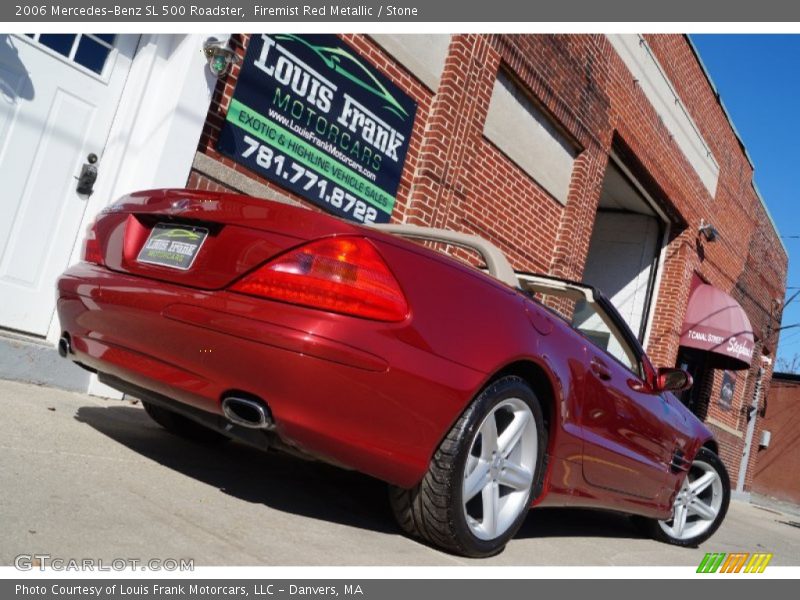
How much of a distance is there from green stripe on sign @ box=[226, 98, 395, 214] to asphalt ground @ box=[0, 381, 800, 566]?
221cm

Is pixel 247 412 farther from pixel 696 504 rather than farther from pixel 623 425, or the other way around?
pixel 696 504

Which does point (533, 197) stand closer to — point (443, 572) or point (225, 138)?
point (225, 138)

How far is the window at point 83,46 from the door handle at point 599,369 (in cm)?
375

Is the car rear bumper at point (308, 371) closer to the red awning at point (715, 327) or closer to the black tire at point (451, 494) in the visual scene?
the black tire at point (451, 494)

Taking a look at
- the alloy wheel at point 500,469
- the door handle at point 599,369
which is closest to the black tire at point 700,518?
the door handle at point 599,369

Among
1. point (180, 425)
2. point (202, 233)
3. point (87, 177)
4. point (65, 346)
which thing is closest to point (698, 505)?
point (180, 425)

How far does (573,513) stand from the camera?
206 inches

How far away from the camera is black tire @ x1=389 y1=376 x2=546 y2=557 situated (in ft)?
8.74

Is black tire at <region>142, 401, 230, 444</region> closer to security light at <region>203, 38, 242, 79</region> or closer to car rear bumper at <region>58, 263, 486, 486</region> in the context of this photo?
car rear bumper at <region>58, 263, 486, 486</region>

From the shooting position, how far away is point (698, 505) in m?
5.09

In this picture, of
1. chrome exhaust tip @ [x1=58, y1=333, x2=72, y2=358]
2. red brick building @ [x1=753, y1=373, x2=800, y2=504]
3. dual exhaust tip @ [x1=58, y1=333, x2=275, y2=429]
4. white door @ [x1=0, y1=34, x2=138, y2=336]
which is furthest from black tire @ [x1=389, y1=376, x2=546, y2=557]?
red brick building @ [x1=753, y1=373, x2=800, y2=504]

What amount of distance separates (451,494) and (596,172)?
8.30 meters

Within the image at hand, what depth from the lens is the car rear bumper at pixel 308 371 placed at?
238 cm
